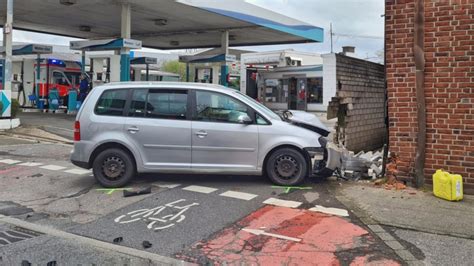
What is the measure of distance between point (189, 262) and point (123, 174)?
11.7 feet

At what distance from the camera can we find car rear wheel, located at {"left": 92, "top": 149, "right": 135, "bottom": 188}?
26.0 ft

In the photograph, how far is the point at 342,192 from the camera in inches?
303

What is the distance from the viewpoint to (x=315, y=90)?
31781 mm

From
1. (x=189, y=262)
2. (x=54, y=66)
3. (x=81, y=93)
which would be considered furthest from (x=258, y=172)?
(x=54, y=66)

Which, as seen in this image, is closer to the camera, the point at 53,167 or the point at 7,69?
the point at 53,167

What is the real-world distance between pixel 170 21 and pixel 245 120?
1652 centimetres

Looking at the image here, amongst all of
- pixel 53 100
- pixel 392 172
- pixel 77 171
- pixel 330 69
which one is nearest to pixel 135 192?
pixel 77 171

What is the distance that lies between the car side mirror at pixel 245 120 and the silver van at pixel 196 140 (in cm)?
2

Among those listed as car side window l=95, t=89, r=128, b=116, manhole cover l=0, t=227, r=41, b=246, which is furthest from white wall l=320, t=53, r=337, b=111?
manhole cover l=0, t=227, r=41, b=246

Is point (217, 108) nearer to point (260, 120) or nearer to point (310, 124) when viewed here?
point (260, 120)

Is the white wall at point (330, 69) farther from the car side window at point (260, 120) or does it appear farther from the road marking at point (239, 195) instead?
the road marking at point (239, 195)

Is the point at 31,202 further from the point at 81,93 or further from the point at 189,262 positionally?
the point at 81,93

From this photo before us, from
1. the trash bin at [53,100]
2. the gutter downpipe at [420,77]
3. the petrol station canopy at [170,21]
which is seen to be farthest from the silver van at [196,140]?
the trash bin at [53,100]

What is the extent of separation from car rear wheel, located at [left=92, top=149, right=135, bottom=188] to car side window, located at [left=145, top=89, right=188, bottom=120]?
83cm
